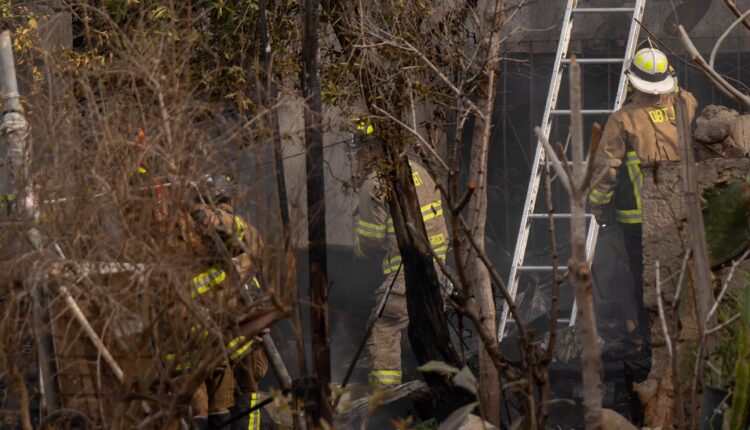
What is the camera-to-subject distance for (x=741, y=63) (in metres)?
10.4

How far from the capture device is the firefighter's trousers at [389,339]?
25.2 ft

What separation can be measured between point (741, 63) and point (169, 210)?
7.59 metres

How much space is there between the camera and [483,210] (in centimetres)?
601

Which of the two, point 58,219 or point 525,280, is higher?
point 58,219

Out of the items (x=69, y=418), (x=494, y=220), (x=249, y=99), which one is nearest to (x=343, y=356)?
(x=494, y=220)

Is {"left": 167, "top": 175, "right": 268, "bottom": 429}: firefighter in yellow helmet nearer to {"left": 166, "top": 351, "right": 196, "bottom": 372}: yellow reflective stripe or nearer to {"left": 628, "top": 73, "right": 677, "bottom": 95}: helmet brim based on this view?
{"left": 166, "top": 351, "right": 196, "bottom": 372}: yellow reflective stripe

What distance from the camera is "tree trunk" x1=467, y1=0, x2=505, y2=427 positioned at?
5.61m

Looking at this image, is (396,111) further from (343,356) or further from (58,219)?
(343,356)

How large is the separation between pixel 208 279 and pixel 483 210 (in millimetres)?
2056

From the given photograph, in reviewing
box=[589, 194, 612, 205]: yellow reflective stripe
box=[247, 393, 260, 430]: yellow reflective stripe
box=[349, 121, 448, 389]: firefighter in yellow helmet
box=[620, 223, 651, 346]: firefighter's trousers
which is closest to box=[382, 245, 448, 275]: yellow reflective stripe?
box=[349, 121, 448, 389]: firefighter in yellow helmet

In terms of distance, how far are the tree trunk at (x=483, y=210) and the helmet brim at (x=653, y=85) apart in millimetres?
2272

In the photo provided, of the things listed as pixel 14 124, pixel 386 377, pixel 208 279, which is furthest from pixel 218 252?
pixel 386 377

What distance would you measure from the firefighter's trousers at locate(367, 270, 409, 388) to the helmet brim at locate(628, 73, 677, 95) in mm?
2058

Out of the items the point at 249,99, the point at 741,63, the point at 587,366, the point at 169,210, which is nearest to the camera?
the point at 587,366
